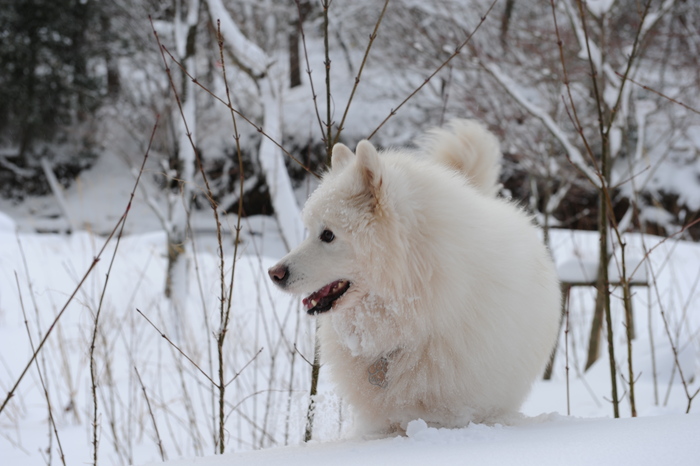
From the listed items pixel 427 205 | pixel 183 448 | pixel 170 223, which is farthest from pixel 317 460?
pixel 170 223

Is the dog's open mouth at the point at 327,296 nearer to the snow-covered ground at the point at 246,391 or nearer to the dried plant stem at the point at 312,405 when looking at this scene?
the snow-covered ground at the point at 246,391

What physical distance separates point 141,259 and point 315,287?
22.9ft

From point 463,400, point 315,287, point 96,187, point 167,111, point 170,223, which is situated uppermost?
point 96,187

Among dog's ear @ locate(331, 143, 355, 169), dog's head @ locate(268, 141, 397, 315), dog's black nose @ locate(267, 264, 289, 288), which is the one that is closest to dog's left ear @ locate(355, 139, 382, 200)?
dog's head @ locate(268, 141, 397, 315)

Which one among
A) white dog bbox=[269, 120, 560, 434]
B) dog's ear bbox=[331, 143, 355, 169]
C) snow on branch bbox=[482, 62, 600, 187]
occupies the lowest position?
white dog bbox=[269, 120, 560, 434]

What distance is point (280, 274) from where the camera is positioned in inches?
78.6

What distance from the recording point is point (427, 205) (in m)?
2.03

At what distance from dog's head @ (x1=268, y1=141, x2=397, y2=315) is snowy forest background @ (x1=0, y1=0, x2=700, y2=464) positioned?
19 centimetres

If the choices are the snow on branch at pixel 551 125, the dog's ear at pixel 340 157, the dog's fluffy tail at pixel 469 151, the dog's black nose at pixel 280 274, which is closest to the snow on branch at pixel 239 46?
the snow on branch at pixel 551 125

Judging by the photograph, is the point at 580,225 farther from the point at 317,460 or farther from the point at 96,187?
the point at 96,187

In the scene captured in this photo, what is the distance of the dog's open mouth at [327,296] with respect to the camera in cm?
204

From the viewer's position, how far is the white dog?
1964mm

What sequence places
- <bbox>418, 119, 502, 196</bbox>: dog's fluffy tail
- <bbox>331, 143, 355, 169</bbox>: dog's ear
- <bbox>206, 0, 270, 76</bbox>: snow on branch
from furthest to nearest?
<bbox>206, 0, 270, 76</bbox>: snow on branch < <bbox>418, 119, 502, 196</bbox>: dog's fluffy tail < <bbox>331, 143, 355, 169</bbox>: dog's ear

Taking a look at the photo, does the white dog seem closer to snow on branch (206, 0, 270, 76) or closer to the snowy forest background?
the snowy forest background
